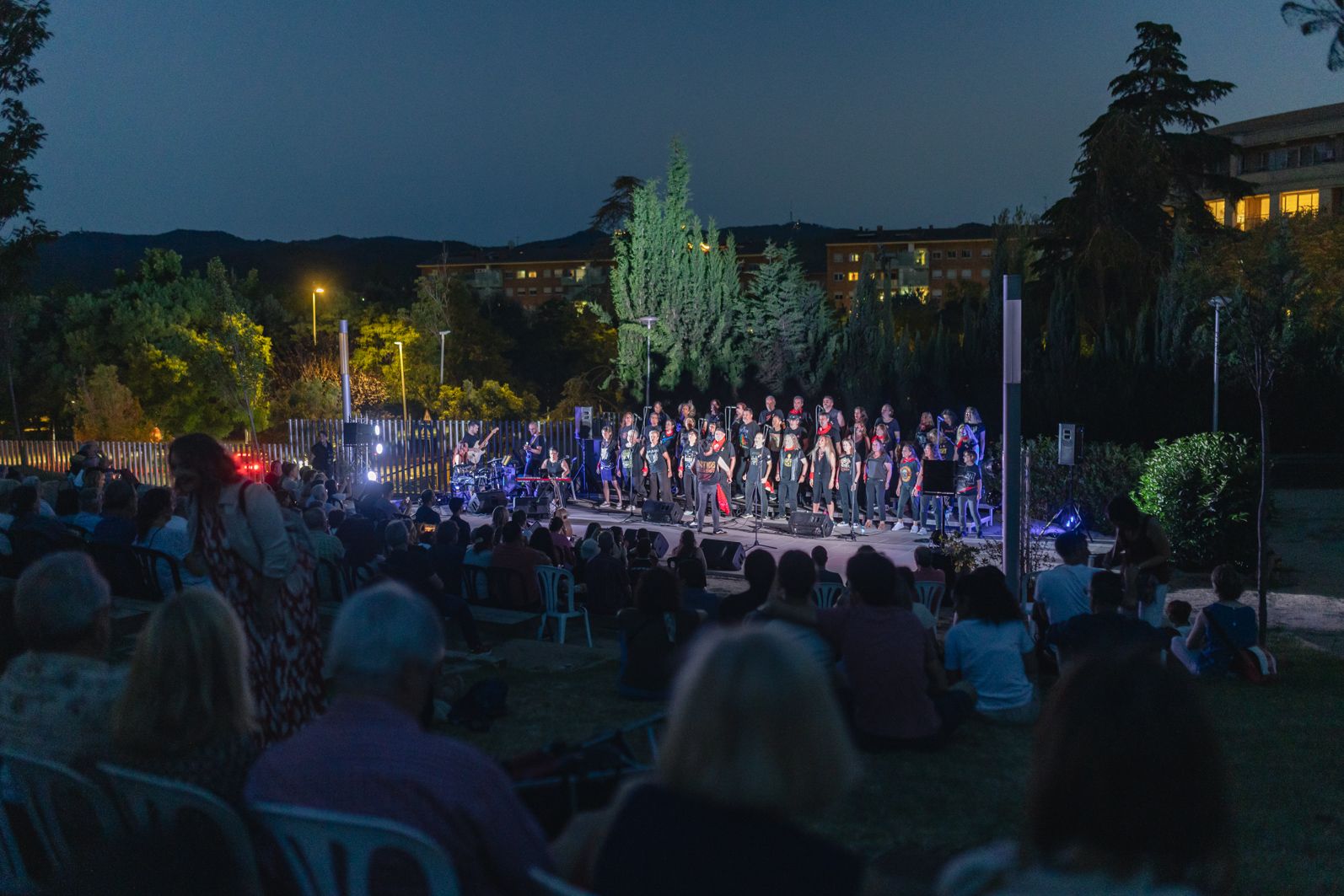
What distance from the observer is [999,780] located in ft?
15.3

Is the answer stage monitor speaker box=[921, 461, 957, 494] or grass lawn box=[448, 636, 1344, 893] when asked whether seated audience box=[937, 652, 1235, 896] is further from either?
stage monitor speaker box=[921, 461, 957, 494]

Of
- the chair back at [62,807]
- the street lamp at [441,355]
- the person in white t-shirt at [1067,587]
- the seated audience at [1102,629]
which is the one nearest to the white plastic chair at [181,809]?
the chair back at [62,807]

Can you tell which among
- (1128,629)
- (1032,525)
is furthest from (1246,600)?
(1128,629)

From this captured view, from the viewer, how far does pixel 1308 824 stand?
432cm

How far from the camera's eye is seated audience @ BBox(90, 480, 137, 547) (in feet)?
26.4

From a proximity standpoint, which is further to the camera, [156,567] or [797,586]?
[156,567]

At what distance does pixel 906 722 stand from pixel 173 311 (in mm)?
45349

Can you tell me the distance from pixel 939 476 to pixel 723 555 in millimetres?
3766

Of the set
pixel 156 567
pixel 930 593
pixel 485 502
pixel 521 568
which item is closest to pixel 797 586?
pixel 930 593

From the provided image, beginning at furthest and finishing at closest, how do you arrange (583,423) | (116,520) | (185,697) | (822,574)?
(583,423) < (822,574) < (116,520) < (185,697)

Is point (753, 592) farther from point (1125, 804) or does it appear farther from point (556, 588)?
point (1125, 804)

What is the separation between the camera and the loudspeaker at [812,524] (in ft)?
56.2

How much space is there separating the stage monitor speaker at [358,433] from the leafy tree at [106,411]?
17.5 m

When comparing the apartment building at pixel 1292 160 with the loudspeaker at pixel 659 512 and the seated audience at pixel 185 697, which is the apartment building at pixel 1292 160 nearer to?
the loudspeaker at pixel 659 512
